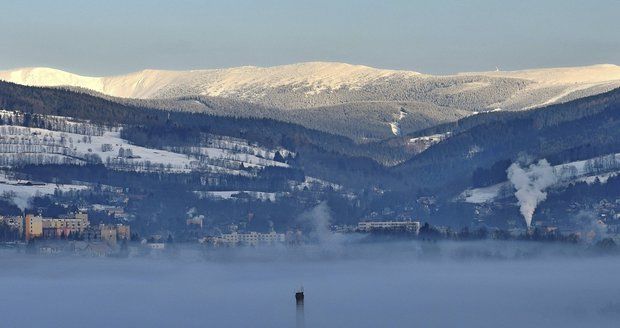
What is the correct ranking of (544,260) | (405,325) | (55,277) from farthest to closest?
(544,260), (55,277), (405,325)

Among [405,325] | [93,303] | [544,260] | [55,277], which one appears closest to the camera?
[405,325]

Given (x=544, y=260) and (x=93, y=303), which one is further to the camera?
(x=544, y=260)

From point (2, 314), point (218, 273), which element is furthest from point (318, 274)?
point (2, 314)

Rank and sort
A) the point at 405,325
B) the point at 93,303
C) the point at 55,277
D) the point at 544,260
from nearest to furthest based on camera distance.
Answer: the point at 405,325 → the point at 93,303 → the point at 55,277 → the point at 544,260

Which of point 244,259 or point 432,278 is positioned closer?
point 432,278

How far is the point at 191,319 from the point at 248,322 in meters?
5.46

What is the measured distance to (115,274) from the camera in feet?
602

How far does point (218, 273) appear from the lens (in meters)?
188

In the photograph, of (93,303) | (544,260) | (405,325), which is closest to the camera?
(405,325)

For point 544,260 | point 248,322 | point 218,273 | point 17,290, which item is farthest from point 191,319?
point 544,260

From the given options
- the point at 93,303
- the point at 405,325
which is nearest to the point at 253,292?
the point at 93,303

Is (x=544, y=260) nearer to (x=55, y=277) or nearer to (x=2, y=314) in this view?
(x=55, y=277)

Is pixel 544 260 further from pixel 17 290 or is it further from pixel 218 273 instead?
pixel 17 290

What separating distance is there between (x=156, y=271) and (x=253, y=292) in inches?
675
